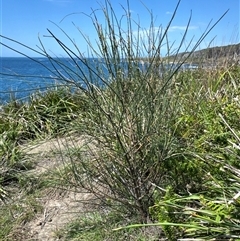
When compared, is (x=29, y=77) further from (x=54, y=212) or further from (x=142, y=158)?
(x=54, y=212)

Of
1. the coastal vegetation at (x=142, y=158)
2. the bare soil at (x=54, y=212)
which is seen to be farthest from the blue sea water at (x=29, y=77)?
the bare soil at (x=54, y=212)

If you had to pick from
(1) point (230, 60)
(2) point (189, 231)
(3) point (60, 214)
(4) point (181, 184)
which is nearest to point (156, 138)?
(4) point (181, 184)

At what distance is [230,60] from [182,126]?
3623mm

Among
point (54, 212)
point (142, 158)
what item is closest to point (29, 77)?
point (142, 158)

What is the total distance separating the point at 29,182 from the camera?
348 centimetres

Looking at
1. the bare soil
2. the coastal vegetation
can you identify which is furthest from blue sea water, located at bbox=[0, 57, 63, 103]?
the bare soil

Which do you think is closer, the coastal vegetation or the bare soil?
the coastal vegetation

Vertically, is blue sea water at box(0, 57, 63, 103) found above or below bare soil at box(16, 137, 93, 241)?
above

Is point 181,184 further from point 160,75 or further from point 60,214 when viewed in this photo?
point 60,214

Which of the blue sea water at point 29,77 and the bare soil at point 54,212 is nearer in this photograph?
the blue sea water at point 29,77

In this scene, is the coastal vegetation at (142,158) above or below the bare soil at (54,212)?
above

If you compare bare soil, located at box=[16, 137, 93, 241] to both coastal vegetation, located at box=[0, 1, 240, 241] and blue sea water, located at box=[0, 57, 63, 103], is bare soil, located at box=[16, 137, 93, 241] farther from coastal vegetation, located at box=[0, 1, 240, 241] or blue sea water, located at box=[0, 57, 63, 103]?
blue sea water, located at box=[0, 57, 63, 103]

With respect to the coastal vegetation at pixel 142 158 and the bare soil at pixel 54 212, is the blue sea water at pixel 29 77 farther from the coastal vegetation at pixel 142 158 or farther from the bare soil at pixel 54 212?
the bare soil at pixel 54 212

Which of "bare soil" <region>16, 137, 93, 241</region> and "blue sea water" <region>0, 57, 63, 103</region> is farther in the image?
"bare soil" <region>16, 137, 93, 241</region>
